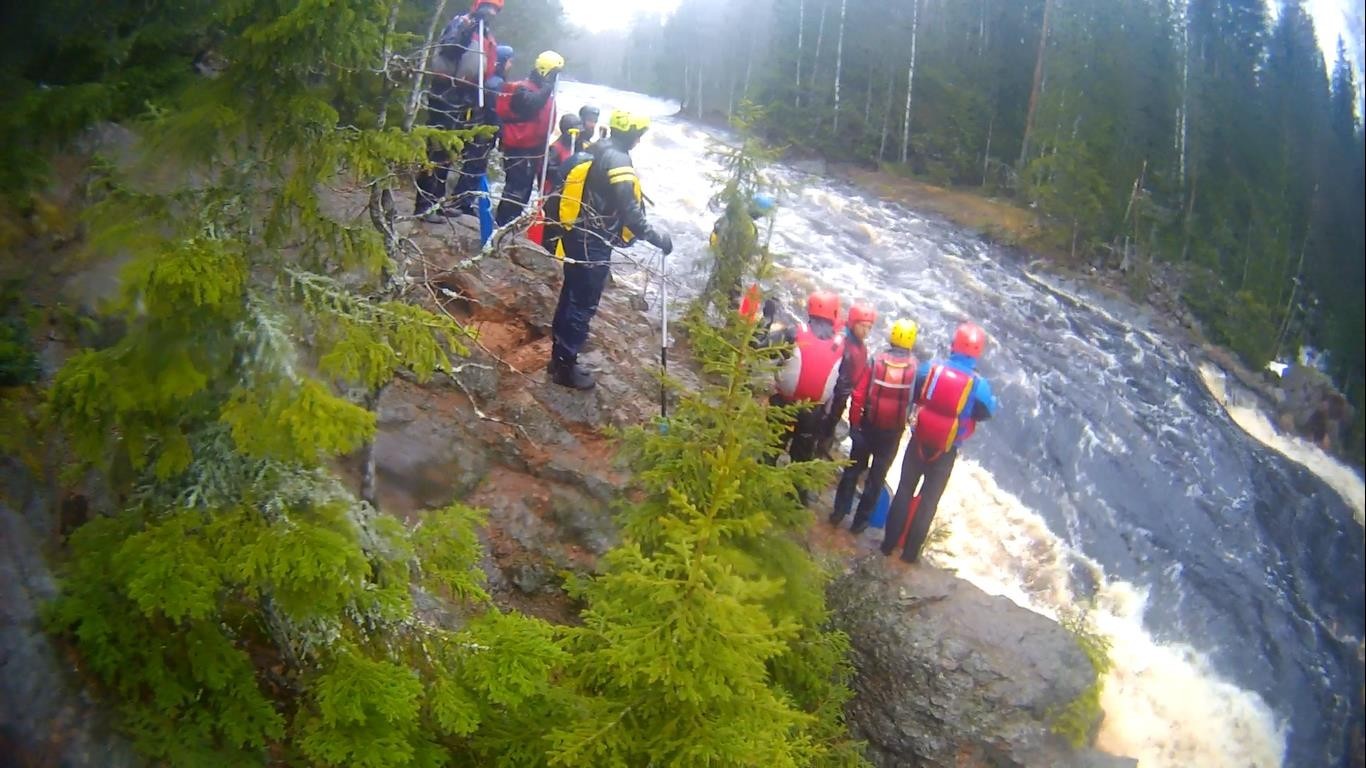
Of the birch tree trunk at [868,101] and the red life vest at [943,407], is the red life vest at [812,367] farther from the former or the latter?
the birch tree trunk at [868,101]

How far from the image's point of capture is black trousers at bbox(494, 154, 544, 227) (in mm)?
5816

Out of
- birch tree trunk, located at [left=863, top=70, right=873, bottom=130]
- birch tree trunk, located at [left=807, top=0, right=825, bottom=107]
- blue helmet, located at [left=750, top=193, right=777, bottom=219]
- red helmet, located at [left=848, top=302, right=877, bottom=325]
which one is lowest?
red helmet, located at [left=848, top=302, right=877, bottom=325]

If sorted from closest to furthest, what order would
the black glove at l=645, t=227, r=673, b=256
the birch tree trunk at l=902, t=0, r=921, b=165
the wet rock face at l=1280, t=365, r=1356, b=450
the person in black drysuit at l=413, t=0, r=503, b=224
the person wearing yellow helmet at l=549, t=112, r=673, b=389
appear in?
the person in black drysuit at l=413, t=0, r=503, b=224 → the person wearing yellow helmet at l=549, t=112, r=673, b=389 → the black glove at l=645, t=227, r=673, b=256 → the birch tree trunk at l=902, t=0, r=921, b=165 → the wet rock face at l=1280, t=365, r=1356, b=450

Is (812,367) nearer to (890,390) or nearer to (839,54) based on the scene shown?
(890,390)

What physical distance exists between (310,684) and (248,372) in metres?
1.25

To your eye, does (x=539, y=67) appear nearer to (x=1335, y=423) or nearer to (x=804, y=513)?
(x=804, y=513)

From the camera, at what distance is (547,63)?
5031 mm

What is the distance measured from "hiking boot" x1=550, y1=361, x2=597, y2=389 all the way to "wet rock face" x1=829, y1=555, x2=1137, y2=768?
→ 251 centimetres

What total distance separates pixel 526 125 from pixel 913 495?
13.4 ft

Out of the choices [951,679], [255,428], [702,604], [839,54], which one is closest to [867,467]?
[951,679]

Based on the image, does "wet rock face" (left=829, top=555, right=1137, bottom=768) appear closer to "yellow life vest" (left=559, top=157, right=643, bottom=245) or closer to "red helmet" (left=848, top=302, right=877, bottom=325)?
"red helmet" (left=848, top=302, right=877, bottom=325)

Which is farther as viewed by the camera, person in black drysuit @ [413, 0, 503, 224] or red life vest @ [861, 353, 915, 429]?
red life vest @ [861, 353, 915, 429]

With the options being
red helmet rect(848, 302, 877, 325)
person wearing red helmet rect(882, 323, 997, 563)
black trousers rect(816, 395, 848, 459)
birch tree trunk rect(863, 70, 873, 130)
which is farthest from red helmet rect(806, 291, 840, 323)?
birch tree trunk rect(863, 70, 873, 130)

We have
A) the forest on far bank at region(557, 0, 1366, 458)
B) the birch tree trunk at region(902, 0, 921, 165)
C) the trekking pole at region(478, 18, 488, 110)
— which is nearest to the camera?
the trekking pole at region(478, 18, 488, 110)
